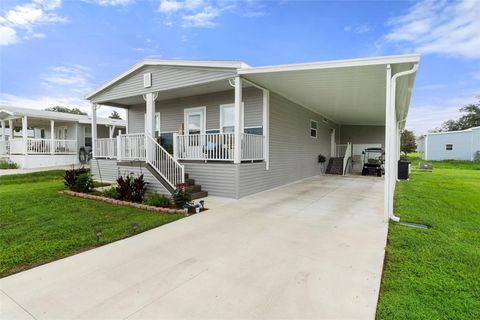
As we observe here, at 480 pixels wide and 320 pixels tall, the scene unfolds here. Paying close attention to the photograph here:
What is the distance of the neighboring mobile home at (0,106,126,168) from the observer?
14148 millimetres

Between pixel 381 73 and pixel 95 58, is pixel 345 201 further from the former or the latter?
pixel 95 58

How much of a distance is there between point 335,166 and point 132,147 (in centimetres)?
1128

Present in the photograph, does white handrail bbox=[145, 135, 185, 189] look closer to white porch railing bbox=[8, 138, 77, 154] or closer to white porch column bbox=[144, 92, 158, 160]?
white porch column bbox=[144, 92, 158, 160]

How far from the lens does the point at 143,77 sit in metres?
8.73

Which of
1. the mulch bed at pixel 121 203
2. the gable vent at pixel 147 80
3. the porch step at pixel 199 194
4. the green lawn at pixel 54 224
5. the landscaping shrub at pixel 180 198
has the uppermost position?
the gable vent at pixel 147 80

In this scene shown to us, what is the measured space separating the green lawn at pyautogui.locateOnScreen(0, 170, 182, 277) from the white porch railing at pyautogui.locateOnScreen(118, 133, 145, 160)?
6.36 ft

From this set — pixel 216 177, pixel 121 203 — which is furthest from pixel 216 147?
pixel 121 203

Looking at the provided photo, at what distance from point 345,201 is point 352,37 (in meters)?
8.27

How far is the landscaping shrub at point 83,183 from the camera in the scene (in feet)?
24.4

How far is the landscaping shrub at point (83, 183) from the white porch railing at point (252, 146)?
4781 mm

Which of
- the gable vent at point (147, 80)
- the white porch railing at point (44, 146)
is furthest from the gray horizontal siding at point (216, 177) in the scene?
the white porch railing at point (44, 146)

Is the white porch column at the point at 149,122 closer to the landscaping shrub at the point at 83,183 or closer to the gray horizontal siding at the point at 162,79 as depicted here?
the gray horizontal siding at the point at 162,79

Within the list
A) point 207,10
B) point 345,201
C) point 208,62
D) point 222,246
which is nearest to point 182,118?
point 208,62

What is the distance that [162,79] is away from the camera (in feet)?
27.0
